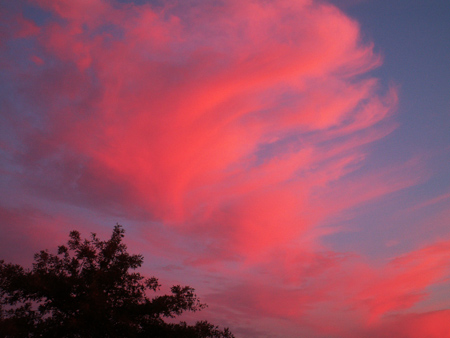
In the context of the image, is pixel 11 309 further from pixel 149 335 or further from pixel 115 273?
pixel 149 335

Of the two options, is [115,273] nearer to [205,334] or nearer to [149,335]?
[149,335]

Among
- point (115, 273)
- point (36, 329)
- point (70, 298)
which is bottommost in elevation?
point (36, 329)

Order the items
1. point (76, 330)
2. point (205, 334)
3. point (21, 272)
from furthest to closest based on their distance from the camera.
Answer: point (205, 334), point (21, 272), point (76, 330)

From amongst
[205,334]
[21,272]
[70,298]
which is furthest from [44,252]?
[205,334]

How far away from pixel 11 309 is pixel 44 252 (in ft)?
15.1

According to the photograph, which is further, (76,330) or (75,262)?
(75,262)

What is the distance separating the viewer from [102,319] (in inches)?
1101

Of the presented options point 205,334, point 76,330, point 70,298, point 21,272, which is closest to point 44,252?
point 21,272

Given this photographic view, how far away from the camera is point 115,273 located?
3011cm

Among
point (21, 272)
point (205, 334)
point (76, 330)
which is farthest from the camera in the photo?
point (205, 334)

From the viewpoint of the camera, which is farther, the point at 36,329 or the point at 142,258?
the point at 142,258

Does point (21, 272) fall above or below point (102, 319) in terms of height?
above

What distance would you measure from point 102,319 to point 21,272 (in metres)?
7.60

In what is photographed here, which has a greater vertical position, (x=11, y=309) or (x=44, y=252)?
(x=44, y=252)
